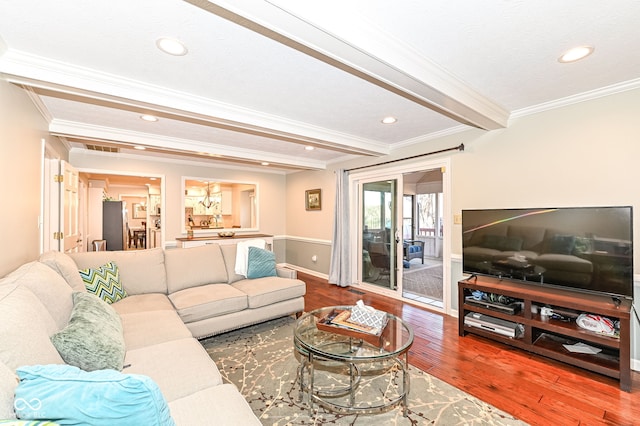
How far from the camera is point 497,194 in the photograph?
10.5 ft

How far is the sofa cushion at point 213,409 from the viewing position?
3.94 ft

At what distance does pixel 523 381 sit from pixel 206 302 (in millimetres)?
2798

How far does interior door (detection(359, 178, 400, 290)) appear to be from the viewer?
4.52 meters

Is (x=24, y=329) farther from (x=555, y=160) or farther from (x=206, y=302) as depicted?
(x=555, y=160)

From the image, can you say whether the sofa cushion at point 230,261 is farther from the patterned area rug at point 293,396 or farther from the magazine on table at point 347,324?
the magazine on table at point 347,324

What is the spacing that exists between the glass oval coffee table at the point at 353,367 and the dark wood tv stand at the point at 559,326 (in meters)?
1.14

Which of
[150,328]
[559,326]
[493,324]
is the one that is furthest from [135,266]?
[559,326]

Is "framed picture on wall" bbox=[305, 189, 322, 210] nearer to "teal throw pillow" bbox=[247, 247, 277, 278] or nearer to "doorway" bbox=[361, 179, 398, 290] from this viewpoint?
"doorway" bbox=[361, 179, 398, 290]

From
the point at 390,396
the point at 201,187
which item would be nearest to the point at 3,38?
the point at 390,396

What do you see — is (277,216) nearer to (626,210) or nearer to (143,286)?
(143,286)

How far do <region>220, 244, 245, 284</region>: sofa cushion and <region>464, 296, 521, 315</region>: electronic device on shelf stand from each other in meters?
2.68

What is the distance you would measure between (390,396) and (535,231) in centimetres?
201

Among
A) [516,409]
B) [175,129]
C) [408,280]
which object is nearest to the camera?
[516,409]

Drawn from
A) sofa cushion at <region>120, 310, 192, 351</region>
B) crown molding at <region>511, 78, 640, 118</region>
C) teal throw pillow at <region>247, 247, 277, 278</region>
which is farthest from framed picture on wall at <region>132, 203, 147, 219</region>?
crown molding at <region>511, 78, 640, 118</region>
